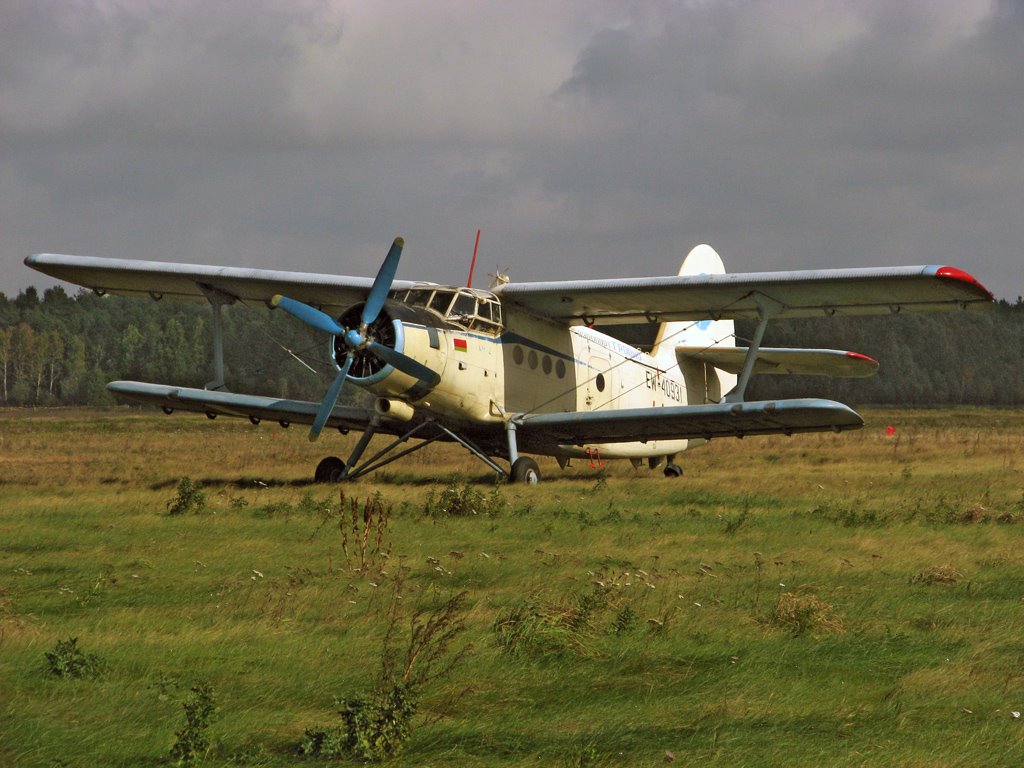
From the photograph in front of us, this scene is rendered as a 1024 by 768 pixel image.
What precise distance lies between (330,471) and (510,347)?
3.66 m

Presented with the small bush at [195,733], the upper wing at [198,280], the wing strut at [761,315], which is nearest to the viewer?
the small bush at [195,733]

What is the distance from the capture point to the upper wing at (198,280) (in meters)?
21.3

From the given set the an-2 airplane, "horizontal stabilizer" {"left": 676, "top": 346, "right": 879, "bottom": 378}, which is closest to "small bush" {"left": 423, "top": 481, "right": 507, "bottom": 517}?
the an-2 airplane

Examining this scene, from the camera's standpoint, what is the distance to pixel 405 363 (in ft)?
59.0

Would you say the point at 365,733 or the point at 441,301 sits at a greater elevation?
the point at 441,301

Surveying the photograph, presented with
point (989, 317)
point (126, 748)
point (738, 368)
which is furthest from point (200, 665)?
point (989, 317)

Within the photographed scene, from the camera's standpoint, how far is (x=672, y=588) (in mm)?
9539

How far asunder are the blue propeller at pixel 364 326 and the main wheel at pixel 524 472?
112 inches

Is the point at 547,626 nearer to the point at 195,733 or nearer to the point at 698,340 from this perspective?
the point at 195,733

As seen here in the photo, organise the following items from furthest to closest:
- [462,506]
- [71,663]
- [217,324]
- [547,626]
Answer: [217,324], [462,506], [547,626], [71,663]

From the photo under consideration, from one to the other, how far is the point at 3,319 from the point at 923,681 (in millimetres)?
147905

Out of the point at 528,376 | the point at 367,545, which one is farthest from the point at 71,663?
the point at 528,376

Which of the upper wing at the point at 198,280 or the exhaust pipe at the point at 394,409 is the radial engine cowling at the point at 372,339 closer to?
the exhaust pipe at the point at 394,409

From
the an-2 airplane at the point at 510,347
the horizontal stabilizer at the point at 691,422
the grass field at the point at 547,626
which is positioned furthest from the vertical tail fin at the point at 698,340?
the grass field at the point at 547,626
